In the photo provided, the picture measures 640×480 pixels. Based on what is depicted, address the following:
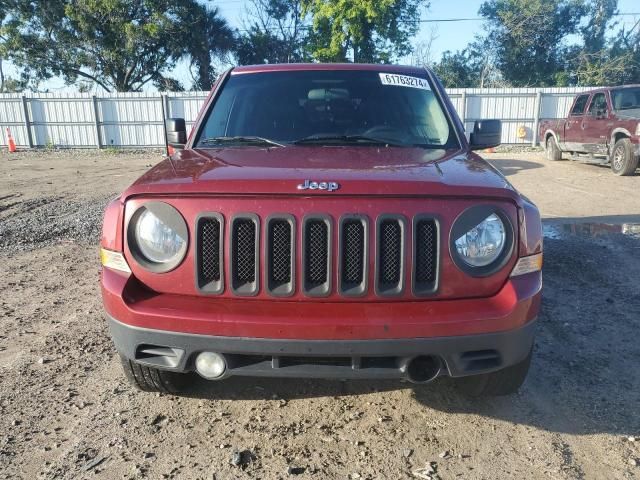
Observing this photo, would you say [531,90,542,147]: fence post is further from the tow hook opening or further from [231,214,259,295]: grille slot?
[231,214,259,295]: grille slot

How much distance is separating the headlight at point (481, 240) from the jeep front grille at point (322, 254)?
0.11 meters

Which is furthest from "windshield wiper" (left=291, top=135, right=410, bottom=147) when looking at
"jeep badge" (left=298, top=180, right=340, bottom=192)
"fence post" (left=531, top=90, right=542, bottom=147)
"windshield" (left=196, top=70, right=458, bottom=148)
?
"fence post" (left=531, top=90, right=542, bottom=147)

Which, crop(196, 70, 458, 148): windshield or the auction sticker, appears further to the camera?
the auction sticker

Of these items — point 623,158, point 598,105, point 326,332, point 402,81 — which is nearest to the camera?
point 326,332

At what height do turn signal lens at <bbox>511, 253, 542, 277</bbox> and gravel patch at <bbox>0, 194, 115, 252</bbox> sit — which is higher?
turn signal lens at <bbox>511, 253, 542, 277</bbox>

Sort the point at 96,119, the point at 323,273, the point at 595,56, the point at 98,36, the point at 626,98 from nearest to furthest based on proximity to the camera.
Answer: the point at 323,273
the point at 626,98
the point at 96,119
the point at 98,36
the point at 595,56

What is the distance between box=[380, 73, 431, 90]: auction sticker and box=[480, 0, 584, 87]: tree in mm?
34730

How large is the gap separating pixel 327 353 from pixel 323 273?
0.34 m

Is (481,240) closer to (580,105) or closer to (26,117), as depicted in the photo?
(580,105)

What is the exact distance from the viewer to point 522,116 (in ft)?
70.6

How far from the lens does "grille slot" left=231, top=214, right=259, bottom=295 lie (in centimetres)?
216

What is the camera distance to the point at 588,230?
22.4ft

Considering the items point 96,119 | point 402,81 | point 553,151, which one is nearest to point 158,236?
point 402,81

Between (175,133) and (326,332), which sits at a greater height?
(175,133)
